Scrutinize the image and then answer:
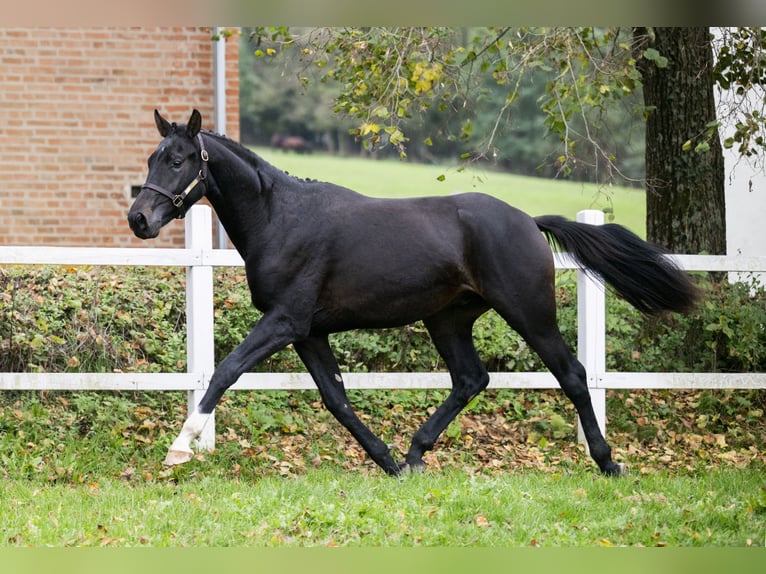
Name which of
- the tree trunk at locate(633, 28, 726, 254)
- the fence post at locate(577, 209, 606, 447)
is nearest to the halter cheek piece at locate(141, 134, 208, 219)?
the fence post at locate(577, 209, 606, 447)

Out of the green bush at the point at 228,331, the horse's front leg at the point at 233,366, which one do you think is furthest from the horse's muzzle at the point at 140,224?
the green bush at the point at 228,331

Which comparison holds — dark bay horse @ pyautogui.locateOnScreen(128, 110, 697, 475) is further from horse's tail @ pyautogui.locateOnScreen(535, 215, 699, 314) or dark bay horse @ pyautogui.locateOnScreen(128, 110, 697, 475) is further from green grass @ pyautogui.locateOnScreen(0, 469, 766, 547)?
green grass @ pyautogui.locateOnScreen(0, 469, 766, 547)

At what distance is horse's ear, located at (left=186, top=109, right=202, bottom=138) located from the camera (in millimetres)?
6036

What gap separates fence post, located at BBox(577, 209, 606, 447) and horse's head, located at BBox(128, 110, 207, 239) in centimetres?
312

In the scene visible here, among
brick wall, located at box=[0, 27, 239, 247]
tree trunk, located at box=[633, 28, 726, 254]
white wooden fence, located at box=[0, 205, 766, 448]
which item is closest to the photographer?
white wooden fence, located at box=[0, 205, 766, 448]

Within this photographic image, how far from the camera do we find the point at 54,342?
26.2 feet

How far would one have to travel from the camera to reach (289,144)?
3784 centimetres

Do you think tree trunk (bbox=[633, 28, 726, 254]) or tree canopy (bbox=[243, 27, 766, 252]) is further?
tree trunk (bbox=[633, 28, 726, 254])

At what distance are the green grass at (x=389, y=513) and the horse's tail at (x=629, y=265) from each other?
4.04ft

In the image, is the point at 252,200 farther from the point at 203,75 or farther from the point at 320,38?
the point at 203,75

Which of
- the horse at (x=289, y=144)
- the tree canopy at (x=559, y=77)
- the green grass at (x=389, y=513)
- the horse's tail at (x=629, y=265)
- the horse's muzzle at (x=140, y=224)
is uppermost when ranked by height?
the horse at (x=289, y=144)

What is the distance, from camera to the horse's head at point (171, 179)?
19.5 ft

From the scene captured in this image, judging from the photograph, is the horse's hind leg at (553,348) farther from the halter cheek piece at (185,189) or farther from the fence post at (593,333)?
the halter cheek piece at (185,189)

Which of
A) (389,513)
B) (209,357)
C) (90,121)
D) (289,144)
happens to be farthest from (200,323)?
(289,144)
